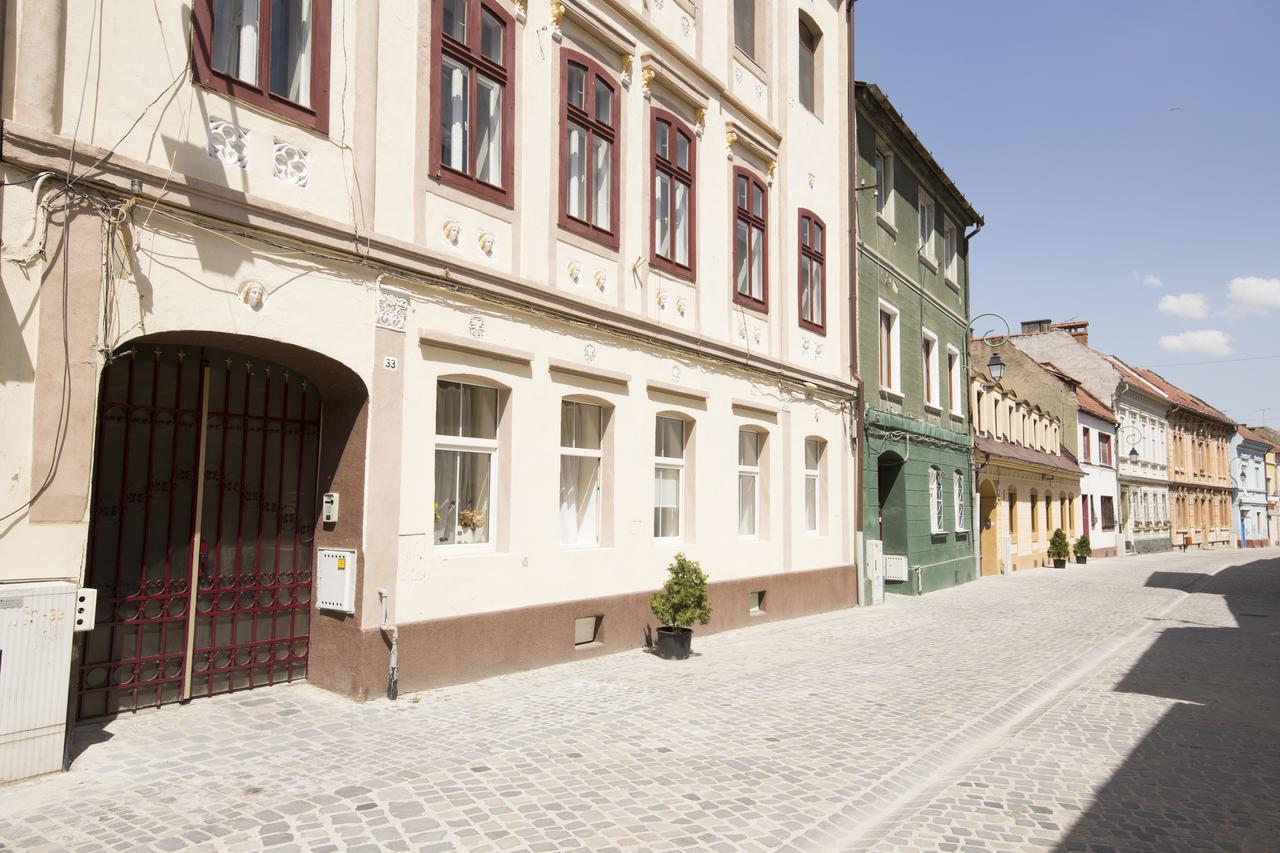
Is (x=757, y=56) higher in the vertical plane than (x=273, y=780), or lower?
higher

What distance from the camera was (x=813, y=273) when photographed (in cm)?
1688

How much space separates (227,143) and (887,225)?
1606 centimetres

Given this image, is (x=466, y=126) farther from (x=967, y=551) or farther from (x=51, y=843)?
(x=967, y=551)

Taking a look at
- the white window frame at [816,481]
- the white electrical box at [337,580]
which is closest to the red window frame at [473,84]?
the white electrical box at [337,580]

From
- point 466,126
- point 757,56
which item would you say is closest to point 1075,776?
point 466,126

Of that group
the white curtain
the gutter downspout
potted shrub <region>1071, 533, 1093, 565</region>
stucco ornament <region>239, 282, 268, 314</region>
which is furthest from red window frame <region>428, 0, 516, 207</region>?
potted shrub <region>1071, 533, 1093, 565</region>

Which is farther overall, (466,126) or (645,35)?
(645,35)

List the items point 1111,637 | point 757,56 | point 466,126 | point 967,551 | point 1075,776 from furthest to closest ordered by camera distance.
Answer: point 967,551 → point 757,56 → point 1111,637 → point 466,126 → point 1075,776

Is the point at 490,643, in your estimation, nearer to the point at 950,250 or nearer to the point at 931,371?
the point at 931,371

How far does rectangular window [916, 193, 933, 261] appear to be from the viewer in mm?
23594

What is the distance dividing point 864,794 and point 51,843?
15.6 feet

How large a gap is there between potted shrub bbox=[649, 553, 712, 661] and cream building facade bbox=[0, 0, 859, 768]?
554 millimetres

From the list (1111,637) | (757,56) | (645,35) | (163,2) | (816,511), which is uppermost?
(757,56)

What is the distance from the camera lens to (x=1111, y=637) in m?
14.2
